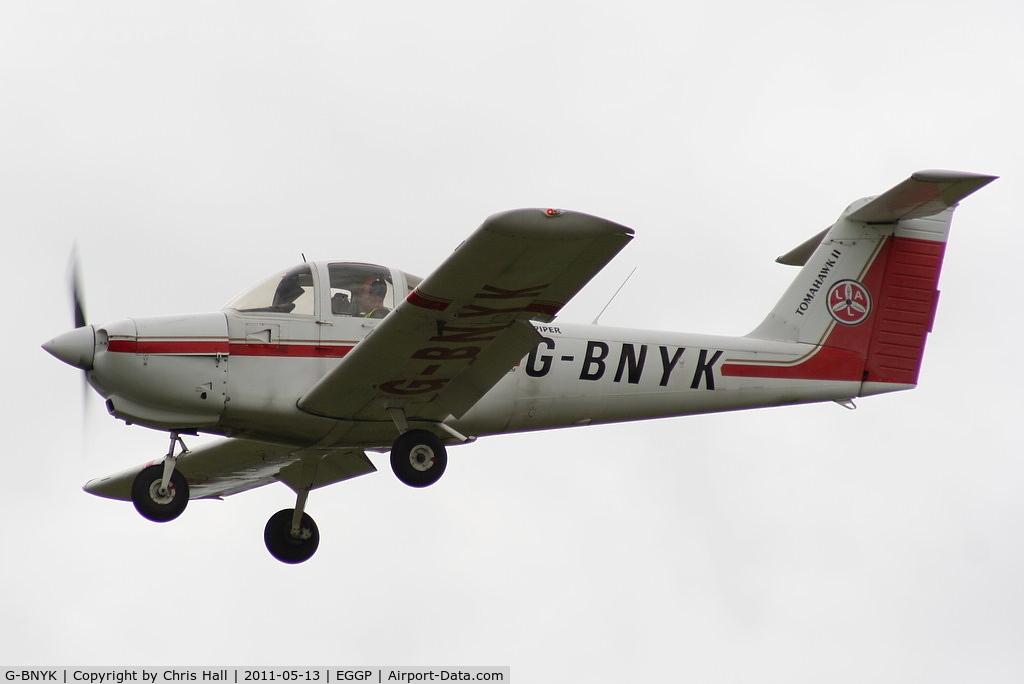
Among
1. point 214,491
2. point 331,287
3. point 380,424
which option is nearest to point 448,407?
point 380,424

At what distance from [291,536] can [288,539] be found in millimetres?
40

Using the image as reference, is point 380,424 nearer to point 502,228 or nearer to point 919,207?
point 502,228

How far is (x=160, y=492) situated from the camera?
1086 cm

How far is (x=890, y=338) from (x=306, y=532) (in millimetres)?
6105

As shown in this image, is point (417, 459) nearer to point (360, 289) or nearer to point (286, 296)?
point (360, 289)

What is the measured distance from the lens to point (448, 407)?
37.4 ft

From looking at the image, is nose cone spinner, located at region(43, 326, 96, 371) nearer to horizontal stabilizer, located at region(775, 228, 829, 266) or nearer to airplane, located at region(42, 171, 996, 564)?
airplane, located at region(42, 171, 996, 564)

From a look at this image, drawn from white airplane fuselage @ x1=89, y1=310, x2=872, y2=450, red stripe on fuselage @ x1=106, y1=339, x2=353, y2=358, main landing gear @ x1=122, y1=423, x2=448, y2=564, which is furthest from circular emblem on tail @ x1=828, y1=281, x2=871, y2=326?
red stripe on fuselage @ x1=106, y1=339, x2=353, y2=358

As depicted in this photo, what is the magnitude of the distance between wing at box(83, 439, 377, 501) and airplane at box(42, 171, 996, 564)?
2 centimetres

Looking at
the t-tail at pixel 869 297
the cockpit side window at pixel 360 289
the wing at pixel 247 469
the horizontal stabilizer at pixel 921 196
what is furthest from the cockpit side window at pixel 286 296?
the horizontal stabilizer at pixel 921 196

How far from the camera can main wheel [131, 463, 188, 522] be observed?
35.5 ft

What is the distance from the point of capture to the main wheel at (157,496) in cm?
1082

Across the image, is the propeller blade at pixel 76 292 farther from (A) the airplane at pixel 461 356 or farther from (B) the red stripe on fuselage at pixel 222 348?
(B) the red stripe on fuselage at pixel 222 348

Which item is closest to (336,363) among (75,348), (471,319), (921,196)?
(471,319)
